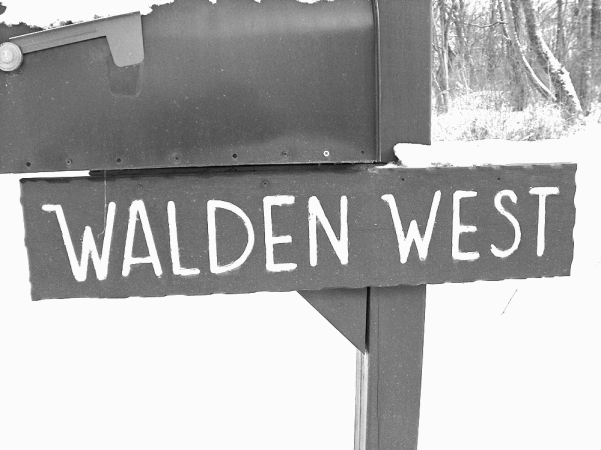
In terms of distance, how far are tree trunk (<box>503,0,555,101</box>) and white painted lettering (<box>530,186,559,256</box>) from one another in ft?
25.4

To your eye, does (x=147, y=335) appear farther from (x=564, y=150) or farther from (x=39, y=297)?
(x=564, y=150)

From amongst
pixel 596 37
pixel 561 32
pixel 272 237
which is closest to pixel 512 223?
pixel 272 237

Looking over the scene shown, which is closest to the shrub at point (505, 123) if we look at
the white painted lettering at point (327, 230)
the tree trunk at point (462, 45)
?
the tree trunk at point (462, 45)

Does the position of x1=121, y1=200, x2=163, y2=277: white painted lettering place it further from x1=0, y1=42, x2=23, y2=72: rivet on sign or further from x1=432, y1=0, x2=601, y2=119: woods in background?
x1=432, y1=0, x2=601, y2=119: woods in background

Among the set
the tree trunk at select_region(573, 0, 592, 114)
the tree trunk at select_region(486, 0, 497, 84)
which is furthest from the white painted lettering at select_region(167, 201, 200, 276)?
the tree trunk at select_region(486, 0, 497, 84)

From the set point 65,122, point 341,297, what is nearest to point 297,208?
point 341,297

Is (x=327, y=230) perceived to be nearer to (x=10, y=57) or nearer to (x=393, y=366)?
(x=393, y=366)

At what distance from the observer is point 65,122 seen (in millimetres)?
1448

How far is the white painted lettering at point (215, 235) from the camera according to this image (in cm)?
153

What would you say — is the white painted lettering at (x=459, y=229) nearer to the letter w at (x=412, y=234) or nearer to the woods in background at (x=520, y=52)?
the letter w at (x=412, y=234)

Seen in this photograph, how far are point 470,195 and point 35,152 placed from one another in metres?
1.01

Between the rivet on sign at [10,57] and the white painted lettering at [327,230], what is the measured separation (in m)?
0.71

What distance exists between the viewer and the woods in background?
8938 mm

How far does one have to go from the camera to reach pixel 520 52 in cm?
929
